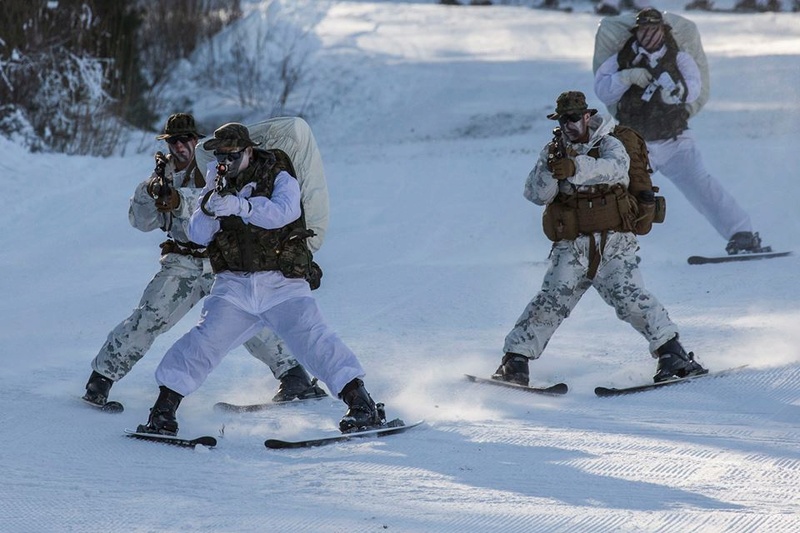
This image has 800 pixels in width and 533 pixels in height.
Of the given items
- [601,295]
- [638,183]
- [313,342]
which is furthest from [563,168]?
[313,342]

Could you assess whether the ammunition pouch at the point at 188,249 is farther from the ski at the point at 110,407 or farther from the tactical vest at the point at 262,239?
the ski at the point at 110,407

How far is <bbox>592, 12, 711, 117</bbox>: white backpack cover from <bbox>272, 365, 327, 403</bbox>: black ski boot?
4.11 m

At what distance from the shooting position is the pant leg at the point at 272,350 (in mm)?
7781

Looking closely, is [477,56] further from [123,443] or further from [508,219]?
[123,443]

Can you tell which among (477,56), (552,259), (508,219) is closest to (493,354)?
(552,259)

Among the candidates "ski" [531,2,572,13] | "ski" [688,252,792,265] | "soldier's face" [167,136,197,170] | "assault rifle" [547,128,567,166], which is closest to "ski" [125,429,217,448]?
"soldier's face" [167,136,197,170]

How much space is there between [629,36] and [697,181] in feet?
4.09

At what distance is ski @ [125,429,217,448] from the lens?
6625mm

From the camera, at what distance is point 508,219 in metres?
13.2

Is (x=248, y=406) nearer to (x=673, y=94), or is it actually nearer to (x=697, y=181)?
(x=673, y=94)

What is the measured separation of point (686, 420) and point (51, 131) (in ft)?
36.3

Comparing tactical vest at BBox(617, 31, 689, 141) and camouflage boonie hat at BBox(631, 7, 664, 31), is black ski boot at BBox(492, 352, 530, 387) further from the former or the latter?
camouflage boonie hat at BBox(631, 7, 664, 31)

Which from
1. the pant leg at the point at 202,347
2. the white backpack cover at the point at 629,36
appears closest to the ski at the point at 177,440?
the pant leg at the point at 202,347

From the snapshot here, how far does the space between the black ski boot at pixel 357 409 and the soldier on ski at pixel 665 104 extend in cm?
468
